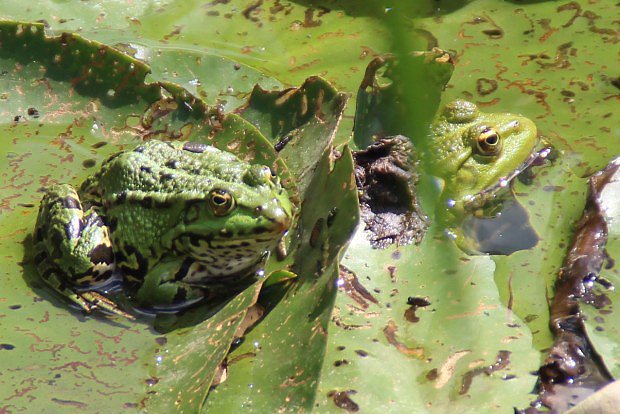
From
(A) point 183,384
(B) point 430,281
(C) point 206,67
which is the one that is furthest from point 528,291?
(C) point 206,67

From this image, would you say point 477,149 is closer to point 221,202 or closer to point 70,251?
point 221,202

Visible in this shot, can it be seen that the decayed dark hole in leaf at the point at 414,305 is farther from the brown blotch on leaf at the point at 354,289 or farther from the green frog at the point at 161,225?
the green frog at the point at 161,225

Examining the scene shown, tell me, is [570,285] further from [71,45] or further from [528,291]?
[71,45]

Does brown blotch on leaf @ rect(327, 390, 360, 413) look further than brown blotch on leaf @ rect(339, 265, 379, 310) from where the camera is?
No

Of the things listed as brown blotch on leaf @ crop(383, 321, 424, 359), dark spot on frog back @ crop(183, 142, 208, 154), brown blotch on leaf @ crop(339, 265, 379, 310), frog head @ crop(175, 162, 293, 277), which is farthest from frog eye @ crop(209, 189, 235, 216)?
brown blotch on leaf @ crop(383, 321, 424, 359)

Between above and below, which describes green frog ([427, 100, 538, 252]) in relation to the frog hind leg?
above

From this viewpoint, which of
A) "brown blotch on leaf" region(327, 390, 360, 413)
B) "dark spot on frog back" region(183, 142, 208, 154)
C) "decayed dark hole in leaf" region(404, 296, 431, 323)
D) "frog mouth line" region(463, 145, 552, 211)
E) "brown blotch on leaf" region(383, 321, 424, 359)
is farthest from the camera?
"frog mouth line" region(463, 145, 552, 211)

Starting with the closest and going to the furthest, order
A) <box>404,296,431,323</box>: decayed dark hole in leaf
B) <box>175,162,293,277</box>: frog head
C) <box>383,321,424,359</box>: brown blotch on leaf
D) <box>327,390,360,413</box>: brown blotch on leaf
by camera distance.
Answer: <box>327,390,360,413</box>: brown blotch on leaf, <box>383,321,424,359</box>: brown blotch on leaf, <box>404,296,431,323</box>: decayed dark hole in leaf, <box>175,162,293,277</box>: frog head

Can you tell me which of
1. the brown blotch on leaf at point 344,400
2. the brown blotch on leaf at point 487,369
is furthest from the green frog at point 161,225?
the brown blotch on leaf at point 487,369

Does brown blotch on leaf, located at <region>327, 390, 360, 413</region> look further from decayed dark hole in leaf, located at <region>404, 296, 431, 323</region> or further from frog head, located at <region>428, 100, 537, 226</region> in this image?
frog head, located at <region>428, 100, 537, 226</region>
